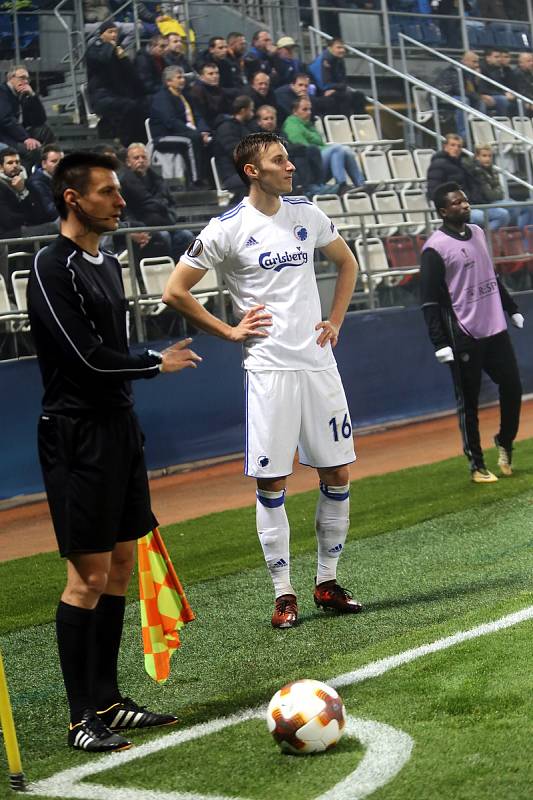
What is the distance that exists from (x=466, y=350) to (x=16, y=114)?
22.7ft

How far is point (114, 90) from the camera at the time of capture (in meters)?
14.9

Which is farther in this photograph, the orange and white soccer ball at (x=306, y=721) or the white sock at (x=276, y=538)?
the white sock at (x=276, y=538)

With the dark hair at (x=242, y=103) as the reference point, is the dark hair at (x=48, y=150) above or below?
below

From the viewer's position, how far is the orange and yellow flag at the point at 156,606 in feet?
13.6

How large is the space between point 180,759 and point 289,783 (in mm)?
429

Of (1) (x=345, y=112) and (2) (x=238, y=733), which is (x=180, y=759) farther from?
(1) (x=345, y=112)

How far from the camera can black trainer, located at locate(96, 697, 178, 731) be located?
3.95 metres

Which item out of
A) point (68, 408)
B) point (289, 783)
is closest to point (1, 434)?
point (68, 408)

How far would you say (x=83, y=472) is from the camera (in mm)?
3768

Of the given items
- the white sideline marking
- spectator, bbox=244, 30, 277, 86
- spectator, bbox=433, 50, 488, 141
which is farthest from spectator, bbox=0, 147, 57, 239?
spectator, bbox=433, 50, 488, 141

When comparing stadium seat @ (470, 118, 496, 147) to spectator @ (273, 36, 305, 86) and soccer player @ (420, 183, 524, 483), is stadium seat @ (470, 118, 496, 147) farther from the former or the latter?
soccer player @ (420, 183, 524, 483)

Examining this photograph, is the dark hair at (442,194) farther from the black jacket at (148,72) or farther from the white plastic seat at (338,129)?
the white plastic seat at (338,129)

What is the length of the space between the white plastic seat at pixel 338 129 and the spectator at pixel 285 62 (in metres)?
0.79

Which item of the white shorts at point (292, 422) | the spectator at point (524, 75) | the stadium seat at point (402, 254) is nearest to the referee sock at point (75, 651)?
the white shorts at point (292, 422)
